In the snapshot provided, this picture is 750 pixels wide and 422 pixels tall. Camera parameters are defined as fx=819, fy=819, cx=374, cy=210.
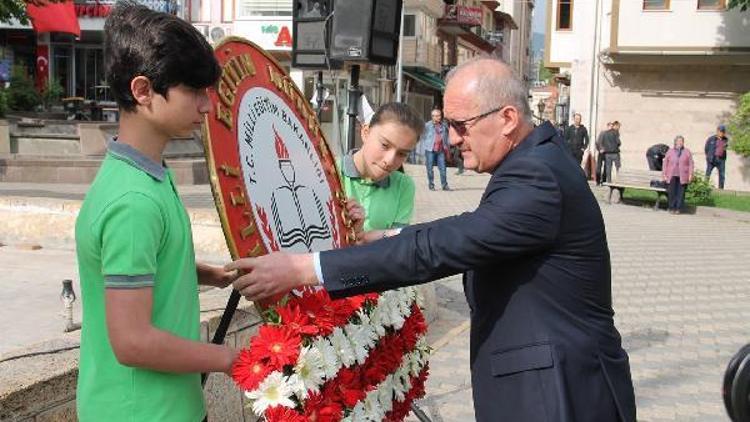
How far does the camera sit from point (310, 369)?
2242 millimetres

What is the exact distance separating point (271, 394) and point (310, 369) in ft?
0.46

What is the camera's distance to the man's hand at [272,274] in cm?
223

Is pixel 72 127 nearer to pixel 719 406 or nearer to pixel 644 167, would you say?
pixel 644 167

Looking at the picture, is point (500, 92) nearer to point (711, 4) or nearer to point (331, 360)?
point (331, 360)

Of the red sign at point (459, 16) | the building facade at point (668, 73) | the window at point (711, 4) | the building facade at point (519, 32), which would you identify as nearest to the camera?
the window at point (711, 4)

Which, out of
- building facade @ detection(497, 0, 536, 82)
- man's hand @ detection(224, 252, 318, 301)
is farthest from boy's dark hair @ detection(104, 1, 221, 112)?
building facade @ detection(497, 0, 536, 82)

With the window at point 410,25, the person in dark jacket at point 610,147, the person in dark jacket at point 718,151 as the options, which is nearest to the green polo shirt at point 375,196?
the person in dark jacket at point 610,147

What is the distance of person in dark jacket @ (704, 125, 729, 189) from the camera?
77.0 ft

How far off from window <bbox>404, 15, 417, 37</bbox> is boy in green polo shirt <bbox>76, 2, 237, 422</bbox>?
40.5 m

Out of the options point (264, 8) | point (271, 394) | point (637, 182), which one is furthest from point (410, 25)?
point (271, 394)

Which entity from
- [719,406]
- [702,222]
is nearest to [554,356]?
[719,406]

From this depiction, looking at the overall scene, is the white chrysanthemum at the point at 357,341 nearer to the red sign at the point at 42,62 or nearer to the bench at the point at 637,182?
the bench at the point at 637,182

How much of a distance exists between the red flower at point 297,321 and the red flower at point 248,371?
0.16 meters

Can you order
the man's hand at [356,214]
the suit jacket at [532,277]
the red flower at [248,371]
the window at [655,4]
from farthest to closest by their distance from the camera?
the window at [655,4]
the man's hand at [356,214]
the suit jacket at [532,277]
the red flower at [248,371]
